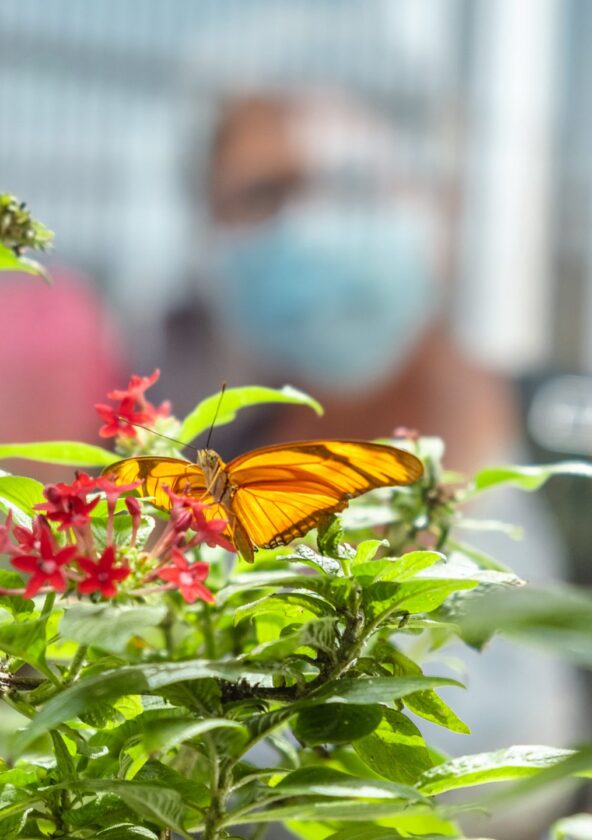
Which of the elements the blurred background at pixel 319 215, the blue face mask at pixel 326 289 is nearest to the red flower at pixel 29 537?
the blurred background at pixel 319 215

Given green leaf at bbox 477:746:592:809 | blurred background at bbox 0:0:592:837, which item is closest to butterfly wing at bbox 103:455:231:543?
green leaf at bbox 477:746:592:809

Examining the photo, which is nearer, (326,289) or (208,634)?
(208,634)

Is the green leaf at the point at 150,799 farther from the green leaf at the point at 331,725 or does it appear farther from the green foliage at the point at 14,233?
the green foliage at the point at 14,233

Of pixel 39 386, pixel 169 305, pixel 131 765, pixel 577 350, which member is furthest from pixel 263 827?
pixel 577 350

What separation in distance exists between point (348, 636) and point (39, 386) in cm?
256

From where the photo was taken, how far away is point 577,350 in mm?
5703

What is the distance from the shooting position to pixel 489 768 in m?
0.33

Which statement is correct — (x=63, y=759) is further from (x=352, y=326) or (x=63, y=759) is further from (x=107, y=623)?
(x=352, y=326)

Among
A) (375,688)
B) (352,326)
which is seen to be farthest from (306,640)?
(352,326)

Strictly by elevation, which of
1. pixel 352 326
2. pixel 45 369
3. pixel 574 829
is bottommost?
pixel 45 369

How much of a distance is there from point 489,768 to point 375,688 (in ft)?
0.15

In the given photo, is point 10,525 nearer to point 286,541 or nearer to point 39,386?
point 286,541

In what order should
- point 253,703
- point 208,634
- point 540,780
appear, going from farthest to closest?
point 208,634 → point 253,703 → point 540,780

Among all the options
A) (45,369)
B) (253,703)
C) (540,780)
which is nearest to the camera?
(540,780)
